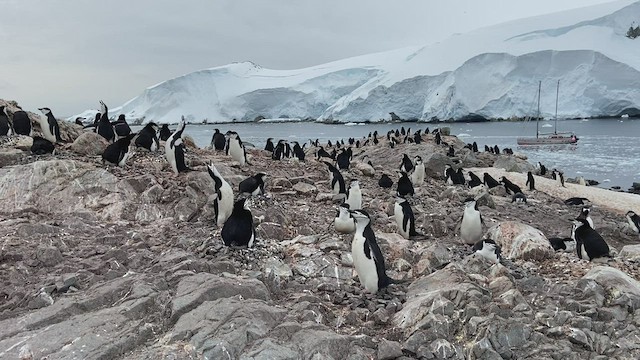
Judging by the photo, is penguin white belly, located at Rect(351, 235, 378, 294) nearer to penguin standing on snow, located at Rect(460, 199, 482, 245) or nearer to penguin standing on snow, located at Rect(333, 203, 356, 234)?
penguin standing on snow, located at Rect(333, 203, 356, 234)

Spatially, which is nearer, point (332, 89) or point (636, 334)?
point (636, 334)

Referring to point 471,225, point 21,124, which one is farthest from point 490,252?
point 21,124

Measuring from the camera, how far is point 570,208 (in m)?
12.3

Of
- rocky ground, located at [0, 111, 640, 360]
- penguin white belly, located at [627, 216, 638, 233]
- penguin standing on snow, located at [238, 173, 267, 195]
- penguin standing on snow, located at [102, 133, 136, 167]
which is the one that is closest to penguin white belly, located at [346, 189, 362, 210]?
rocky ground, located at [0, 111, 640, 360]

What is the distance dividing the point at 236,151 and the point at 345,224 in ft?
17.0

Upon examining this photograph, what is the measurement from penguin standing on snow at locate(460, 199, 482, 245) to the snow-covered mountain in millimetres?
44946

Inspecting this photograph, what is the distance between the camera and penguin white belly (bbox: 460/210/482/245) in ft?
23.8

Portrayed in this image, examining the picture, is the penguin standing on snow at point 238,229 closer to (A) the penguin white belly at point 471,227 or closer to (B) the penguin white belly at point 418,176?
(A) the penguin white belly at point 471,227

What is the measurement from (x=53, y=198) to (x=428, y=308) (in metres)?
5.52

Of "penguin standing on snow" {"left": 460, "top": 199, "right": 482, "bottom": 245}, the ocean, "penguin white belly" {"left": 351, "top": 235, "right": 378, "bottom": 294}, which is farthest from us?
the ocean

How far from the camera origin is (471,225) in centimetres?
727

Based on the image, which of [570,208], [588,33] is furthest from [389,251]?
[588,33]

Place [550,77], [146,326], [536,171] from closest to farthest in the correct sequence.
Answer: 1. [146,326]
2. [536,171]
3. [550,77]

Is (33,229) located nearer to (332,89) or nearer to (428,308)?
(428,308)
